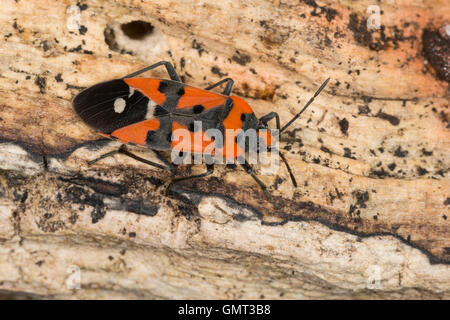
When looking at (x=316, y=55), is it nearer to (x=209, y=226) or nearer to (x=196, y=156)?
(x=196, y=156)

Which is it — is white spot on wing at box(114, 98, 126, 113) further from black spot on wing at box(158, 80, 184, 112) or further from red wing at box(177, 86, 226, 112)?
red wing at box(177, 86, 226, 112)

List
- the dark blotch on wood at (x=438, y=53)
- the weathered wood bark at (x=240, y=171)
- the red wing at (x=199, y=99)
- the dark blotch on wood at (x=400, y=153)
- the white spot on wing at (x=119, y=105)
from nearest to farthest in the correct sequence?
the weathered wood bark at (x=240, y=171)
the white spot on wing at (x=119, y=105)
the red wing at (x=199, y=99)
the dark blotch on wood at (x=400, y=153)
the dark blotch on wood at (x=438, y=53)

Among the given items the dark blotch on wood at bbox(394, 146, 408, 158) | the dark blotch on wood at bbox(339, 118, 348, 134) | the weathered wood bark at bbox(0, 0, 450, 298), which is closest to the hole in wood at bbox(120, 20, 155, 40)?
the weathered wood bark at bbox(0, 0, 450, 298)

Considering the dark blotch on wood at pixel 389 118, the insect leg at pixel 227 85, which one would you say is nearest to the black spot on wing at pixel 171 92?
the insect leg at pixel 227 85

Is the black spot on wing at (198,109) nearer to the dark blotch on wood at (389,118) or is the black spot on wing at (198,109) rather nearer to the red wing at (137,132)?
the red wing at (137,132)

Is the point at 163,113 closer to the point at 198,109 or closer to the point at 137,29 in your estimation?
the point at 198,109

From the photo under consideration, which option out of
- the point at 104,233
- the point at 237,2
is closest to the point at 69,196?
the point at 104,233

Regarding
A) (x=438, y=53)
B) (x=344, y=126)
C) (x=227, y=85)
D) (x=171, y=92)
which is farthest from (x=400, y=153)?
(x=171, y=92)
